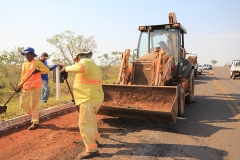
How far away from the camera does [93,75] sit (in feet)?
13.3

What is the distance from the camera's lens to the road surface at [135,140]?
12.8ft

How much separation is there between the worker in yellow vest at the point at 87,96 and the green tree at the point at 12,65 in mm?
15561

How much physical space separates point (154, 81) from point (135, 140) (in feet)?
7.27

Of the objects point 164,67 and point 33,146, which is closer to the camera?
point 33,146

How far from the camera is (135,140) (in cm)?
454

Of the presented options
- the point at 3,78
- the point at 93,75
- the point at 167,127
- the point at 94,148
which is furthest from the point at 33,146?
the point at 3,78

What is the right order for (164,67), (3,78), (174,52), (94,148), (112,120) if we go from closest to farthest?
(94,148), (112,120), (164,67), (174,52), (3,78)

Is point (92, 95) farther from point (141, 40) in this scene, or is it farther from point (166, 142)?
point (141, 40)

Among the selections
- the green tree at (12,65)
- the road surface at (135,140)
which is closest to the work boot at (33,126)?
the road surface at (135,140)

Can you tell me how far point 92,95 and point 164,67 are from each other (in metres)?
A: 3.14

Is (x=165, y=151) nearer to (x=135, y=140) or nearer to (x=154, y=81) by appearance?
(x=135, y=140)

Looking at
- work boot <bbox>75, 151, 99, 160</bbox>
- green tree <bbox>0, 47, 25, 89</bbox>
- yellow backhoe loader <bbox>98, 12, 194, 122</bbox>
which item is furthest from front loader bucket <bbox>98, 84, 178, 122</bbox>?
green tree <bbox>0, 47, 25, 89</bbox>

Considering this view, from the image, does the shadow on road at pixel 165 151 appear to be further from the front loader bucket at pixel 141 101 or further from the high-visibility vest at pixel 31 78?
the high-visibility vest at pixel 31 78

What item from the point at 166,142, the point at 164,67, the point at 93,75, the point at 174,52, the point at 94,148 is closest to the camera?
the point at 94,148
